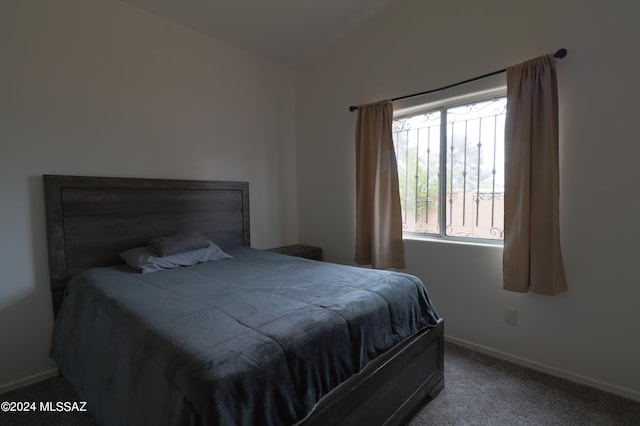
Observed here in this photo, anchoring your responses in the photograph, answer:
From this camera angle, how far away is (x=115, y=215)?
242 centimetres

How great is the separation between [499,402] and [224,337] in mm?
1726

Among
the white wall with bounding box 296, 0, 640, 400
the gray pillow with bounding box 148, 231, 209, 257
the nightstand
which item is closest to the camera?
the white wall with bounding box 296, 0, 640, 400

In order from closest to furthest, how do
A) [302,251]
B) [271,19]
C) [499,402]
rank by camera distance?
1. [499,402]
2. [271,19]
3. [302,251]

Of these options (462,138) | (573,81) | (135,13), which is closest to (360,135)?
(462,138)

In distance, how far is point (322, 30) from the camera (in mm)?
3178

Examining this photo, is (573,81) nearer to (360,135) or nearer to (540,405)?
(360,135)

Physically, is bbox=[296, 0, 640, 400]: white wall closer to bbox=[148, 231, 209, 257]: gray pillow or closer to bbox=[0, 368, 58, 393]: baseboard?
bbox=[148, 231, 209, 257]: gray pillow

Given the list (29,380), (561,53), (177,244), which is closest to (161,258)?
(177,244)

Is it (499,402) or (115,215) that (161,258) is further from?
(499,402)

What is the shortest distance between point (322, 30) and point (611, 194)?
2823 millimetres

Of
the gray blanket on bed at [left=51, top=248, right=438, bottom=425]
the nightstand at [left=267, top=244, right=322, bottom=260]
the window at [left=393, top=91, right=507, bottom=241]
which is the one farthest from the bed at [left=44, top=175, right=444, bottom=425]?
the window at [left=393, top=91, right=507, bottom=241]

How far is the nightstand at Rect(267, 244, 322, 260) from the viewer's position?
332 cm

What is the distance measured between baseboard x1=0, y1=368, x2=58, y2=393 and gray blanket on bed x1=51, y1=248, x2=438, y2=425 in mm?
229

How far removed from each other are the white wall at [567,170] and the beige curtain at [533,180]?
4.0 inches
